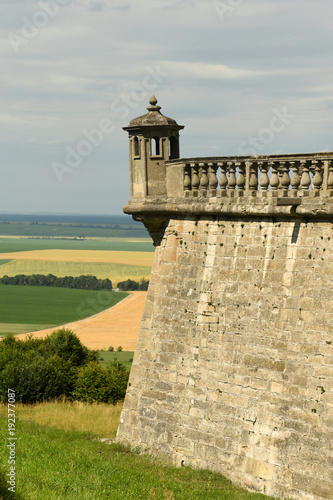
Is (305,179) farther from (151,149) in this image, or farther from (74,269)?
(74,269)

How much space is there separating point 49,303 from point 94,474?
90326mm

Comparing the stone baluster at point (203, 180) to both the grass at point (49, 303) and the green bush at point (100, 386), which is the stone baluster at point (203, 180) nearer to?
the green bush at point (100, 386)

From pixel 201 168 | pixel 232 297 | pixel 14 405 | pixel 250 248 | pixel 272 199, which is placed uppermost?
pixel 201 168

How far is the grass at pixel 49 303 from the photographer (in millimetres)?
87125

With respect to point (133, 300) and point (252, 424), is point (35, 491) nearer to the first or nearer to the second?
point (252, 424)

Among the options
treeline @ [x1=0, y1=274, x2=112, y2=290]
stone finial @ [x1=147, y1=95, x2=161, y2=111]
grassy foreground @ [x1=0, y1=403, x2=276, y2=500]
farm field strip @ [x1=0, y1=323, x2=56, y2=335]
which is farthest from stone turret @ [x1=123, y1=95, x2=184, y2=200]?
treeline @ [x1=0, y1=274, x2=112, y2=290]


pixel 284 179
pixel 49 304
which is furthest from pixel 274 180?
pixel 49 304

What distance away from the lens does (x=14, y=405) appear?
71.7 ft

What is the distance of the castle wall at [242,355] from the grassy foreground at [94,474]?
0.58 meters

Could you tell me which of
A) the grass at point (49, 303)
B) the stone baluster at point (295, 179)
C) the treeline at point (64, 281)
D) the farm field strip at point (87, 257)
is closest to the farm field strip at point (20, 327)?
the grass at point (49, 303)

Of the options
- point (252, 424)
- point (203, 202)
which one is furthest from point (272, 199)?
point (252, 424)

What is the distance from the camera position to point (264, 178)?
12820 mm

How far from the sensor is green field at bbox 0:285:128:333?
86625 mm

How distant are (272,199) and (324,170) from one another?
124 centimetres
